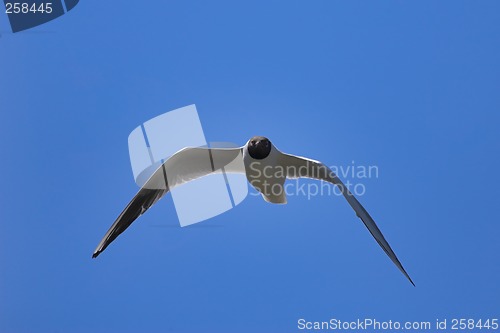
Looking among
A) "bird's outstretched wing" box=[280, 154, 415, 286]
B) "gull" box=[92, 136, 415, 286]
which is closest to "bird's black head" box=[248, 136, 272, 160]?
"gull" box=[92, 136, 415, 286]

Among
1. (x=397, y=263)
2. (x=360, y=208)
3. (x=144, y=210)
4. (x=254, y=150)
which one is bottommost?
(x=397, y=263)

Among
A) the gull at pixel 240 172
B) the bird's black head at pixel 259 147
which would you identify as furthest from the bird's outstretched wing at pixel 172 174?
the bird's black head at pixel 259 147

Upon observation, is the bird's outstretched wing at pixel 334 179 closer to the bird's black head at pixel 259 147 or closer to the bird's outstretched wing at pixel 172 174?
the bird's black head at pixel 259 147

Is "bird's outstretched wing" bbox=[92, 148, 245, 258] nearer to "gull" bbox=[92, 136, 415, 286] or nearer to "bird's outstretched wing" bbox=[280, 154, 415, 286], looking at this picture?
"gull" bbox=[92, 136, 415, 286]

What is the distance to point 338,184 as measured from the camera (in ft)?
20.6

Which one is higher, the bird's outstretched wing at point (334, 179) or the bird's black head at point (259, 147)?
the bird's black head at point (259, 147)

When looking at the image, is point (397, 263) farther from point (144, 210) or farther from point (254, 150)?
point (144, 210)

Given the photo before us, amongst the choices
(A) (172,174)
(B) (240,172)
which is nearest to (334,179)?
(B) (240,172)

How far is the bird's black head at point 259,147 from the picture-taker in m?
5.67

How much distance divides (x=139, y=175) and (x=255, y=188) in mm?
1281

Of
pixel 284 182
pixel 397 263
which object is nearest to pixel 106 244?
pixel 284 182

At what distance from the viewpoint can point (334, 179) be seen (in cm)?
632

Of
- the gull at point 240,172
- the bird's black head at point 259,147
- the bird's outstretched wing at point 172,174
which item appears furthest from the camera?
the bird's outstretched wing at point 172,174

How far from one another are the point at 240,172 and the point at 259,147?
3.26 feet
